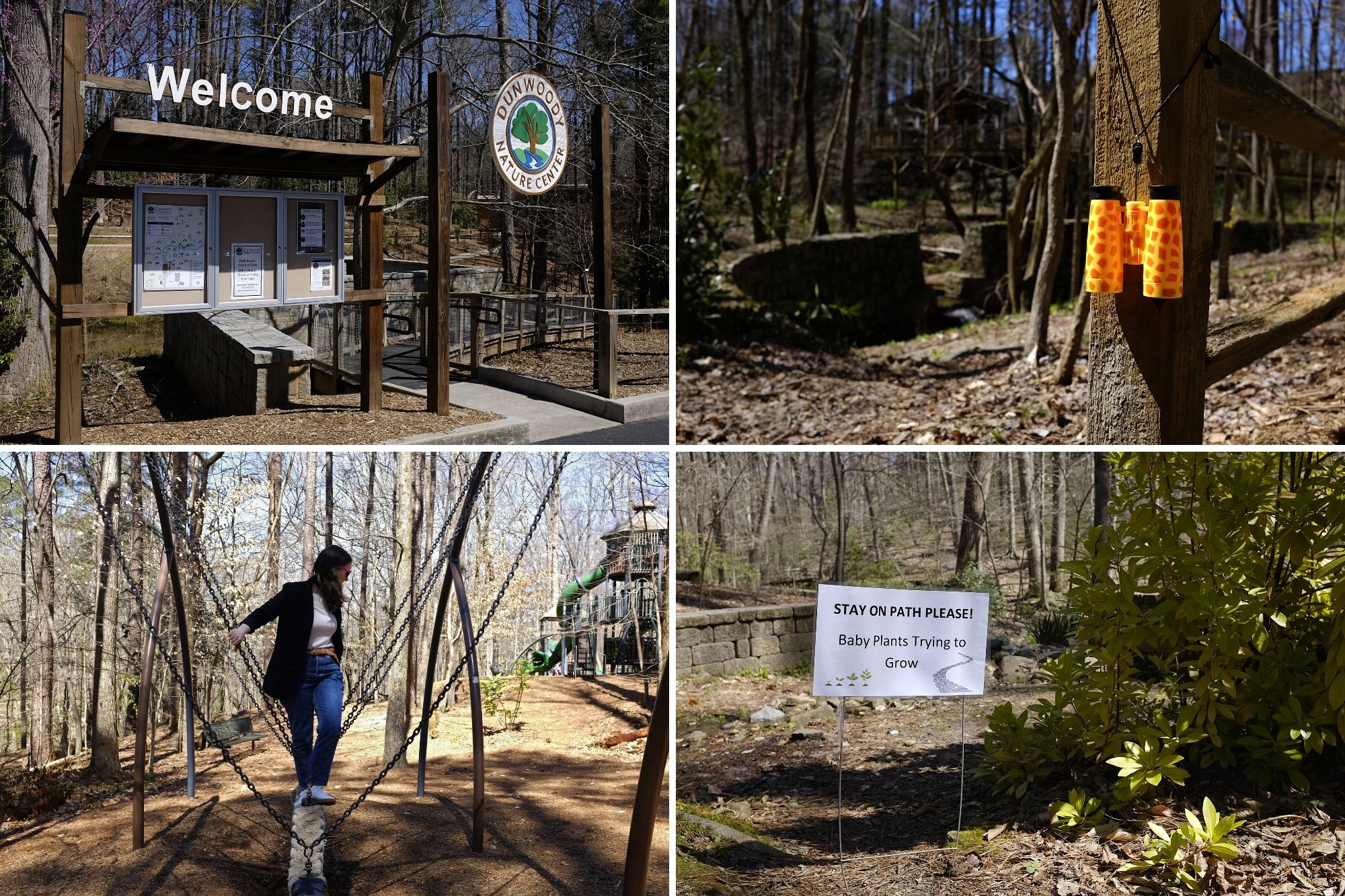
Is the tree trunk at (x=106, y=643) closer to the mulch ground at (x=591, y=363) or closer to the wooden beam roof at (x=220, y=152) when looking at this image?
the wooden beam roof at (x=220, y=152)

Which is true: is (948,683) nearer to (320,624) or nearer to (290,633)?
(320,624)

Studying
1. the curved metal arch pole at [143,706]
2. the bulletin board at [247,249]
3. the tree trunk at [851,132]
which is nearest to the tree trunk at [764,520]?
the tree trunk at [851,132]

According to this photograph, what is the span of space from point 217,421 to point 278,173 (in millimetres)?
1941

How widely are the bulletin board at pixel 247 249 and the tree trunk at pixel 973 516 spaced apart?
8.46 metres

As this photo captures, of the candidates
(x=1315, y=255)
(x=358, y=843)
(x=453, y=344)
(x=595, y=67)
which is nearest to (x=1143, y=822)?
(x=358, y=843)

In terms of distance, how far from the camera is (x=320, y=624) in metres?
4.71

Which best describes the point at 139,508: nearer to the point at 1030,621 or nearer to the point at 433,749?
the point at 433,749

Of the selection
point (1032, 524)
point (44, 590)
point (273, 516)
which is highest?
point (273, 516)

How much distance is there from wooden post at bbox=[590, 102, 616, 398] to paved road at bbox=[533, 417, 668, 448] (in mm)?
499

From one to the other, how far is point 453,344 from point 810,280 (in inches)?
162

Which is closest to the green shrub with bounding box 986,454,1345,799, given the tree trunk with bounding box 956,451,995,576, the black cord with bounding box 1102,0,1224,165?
the black cord with bounding box 1102,0,1224,165

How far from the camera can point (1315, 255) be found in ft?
46.1

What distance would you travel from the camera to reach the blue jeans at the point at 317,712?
4699mm

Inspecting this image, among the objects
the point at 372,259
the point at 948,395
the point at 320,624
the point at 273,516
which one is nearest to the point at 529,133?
the point at 372,259
